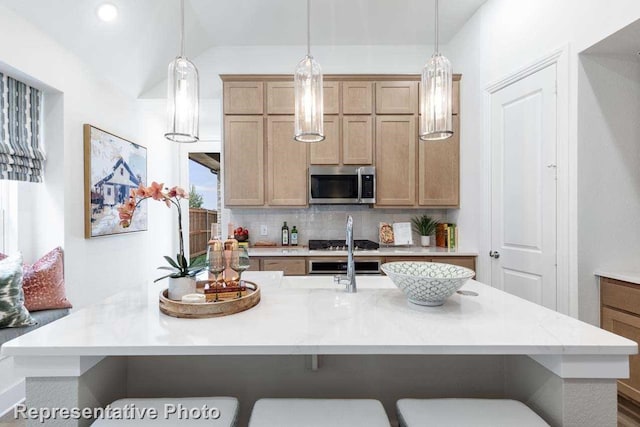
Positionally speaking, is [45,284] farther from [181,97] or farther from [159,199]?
[181,97]

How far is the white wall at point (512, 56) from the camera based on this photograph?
6.74 ft

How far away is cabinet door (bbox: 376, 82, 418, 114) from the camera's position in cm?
335

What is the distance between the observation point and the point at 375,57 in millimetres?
3641

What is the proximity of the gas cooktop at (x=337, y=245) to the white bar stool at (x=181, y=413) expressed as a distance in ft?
7.50

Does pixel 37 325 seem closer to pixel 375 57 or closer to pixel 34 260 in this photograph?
pixel 34 260

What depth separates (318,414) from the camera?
0.97m

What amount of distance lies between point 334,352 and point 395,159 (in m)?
2.71

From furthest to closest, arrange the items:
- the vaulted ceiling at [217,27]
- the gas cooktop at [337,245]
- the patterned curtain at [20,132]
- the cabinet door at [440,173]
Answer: the cabinet door at [440,173], the gas cooktop at [337,245], the vaulted ceiling at [217,27], the patterned curtain at [20,132]

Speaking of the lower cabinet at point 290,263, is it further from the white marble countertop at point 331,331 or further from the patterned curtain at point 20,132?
the patterned curtain at point 20,132

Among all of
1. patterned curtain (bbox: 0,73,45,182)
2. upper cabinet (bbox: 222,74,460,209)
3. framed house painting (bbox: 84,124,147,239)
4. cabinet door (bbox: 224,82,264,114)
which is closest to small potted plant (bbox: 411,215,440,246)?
upper cabinet (bbox: 222,74,460,209)

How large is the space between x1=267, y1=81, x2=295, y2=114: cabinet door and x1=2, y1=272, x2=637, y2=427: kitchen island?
2191 millimetres

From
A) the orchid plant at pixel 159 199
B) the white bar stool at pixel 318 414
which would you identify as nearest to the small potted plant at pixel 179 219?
the orchid plant at pixel 159 199

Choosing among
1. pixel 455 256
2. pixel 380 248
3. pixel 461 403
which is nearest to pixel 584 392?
pixel 461 403

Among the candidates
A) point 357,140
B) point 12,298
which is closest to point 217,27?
point 357,140
